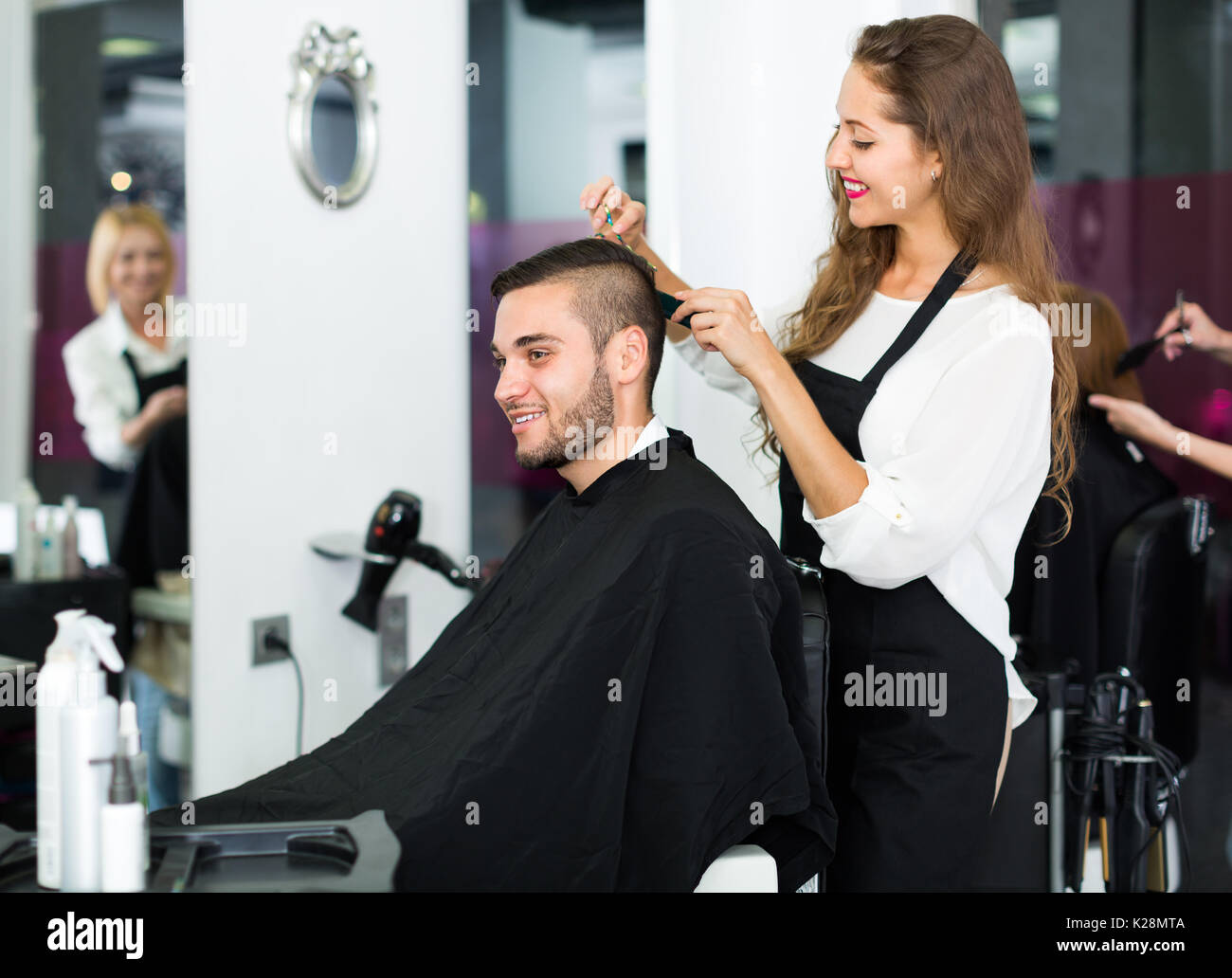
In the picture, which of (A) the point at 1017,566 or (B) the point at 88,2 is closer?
(B) the point at 88,2

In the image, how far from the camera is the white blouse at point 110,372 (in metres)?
2.19

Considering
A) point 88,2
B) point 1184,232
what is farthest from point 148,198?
point 1184,232

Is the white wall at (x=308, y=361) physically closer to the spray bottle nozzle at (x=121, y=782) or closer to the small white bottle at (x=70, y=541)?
A: the small white bottle at (x=70, y=541)

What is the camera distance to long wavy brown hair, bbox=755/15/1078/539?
1754mm

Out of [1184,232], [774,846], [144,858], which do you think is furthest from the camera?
[1184,232]

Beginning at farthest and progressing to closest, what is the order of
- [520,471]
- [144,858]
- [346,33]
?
[520,471] → [346,33] → [144,858]

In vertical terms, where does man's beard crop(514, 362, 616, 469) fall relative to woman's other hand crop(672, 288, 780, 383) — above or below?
below

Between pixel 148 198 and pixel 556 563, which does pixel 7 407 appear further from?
pixel 556 563

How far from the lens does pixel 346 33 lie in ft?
8.17

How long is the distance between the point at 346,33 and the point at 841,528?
5.28ft

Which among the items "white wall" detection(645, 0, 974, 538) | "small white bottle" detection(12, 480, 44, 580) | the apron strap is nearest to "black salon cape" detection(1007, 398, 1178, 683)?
"white wall" detection(645, 0, 974, 538)

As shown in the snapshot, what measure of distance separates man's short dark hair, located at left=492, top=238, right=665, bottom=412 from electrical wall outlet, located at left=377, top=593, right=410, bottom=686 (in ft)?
3.59

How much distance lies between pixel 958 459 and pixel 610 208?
74 cm

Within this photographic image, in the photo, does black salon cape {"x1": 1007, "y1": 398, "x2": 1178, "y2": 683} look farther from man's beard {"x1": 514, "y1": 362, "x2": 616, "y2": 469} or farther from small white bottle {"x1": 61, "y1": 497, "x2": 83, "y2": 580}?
small white bottle {"x1": 61, "y1": 497, "x2": 83, "y2": 580}
